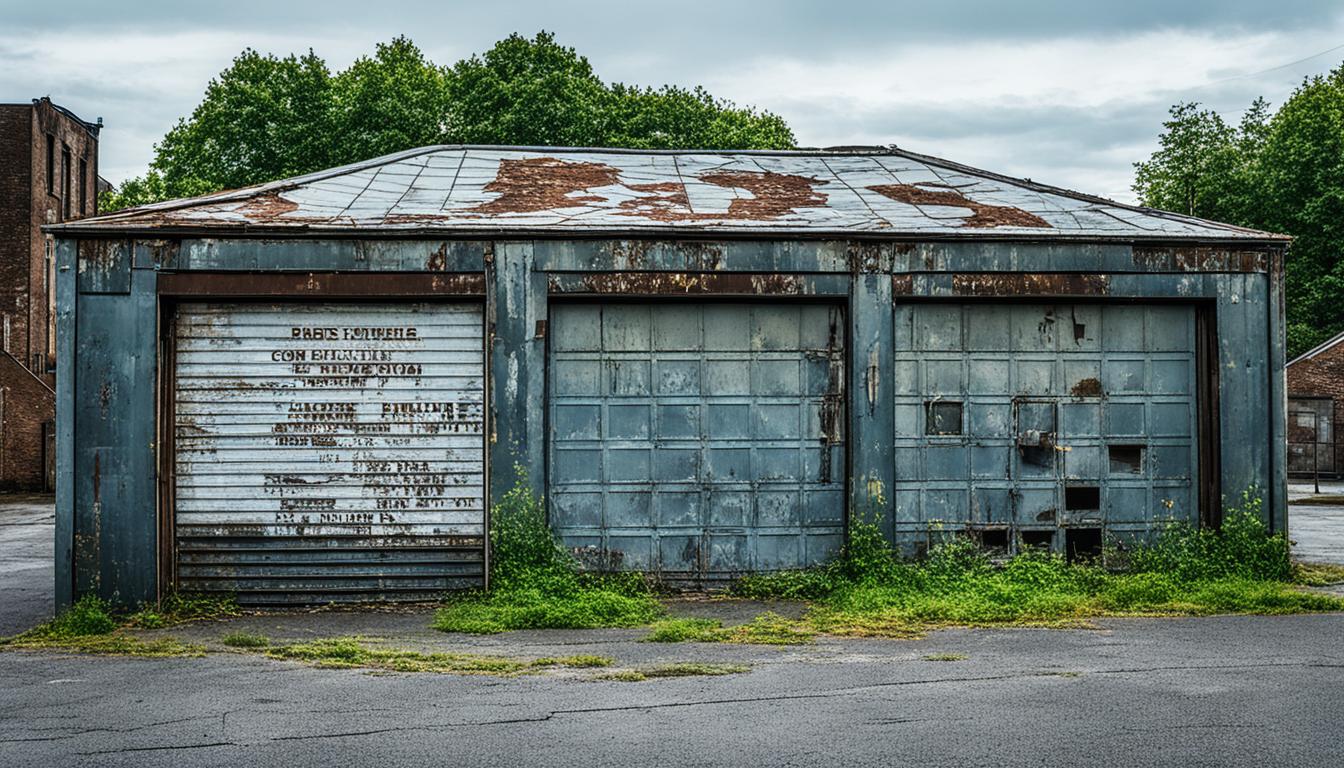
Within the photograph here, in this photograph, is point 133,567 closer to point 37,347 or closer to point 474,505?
point 474,505

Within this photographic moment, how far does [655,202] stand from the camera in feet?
44.0

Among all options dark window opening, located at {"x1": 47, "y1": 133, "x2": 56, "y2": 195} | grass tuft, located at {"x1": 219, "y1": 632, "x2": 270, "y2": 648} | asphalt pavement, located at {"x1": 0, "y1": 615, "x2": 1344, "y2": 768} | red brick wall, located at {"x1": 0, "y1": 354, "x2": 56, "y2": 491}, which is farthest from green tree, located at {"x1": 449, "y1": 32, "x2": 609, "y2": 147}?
asphalt pavement, located at {"x1": 0, "y1": 615, "x2": 1344, "y2": 768}

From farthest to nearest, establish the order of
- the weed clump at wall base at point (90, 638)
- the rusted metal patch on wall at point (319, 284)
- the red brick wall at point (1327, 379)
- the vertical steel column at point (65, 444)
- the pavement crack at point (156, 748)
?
the red brick wall at point (1327, 379), the rusted metal patch on wall at point (319, 284), the vertical steel column at point (65, 444), the weed clump at wall base at point (90, 638), the pavement crack at point (156, 748)

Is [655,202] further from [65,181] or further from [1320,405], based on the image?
[65,181]

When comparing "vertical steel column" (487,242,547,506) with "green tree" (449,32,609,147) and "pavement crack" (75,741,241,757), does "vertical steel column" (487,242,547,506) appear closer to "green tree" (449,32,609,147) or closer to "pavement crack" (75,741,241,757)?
"pavement crack" (75,741,241,757)

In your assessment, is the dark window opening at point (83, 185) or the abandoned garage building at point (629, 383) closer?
the abandoned garage building at point (629, 383)

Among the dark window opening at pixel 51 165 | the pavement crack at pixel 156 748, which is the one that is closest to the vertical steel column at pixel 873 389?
the pavement crack at pixel 156 748

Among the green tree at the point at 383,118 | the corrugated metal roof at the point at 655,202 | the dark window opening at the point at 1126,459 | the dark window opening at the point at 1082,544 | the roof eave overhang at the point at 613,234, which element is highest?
the green tree at the point at 383,118

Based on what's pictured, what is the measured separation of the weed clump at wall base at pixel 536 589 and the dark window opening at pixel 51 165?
31.6 m

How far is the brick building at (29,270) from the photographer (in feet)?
102

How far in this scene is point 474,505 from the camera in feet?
39.6

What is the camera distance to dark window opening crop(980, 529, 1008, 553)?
12.7 metres

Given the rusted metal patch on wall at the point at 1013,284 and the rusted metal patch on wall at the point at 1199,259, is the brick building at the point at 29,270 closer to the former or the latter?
the rusted metal patch on wall at the point at 1013,284

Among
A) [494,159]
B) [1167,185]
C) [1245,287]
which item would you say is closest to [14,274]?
[494,159]
